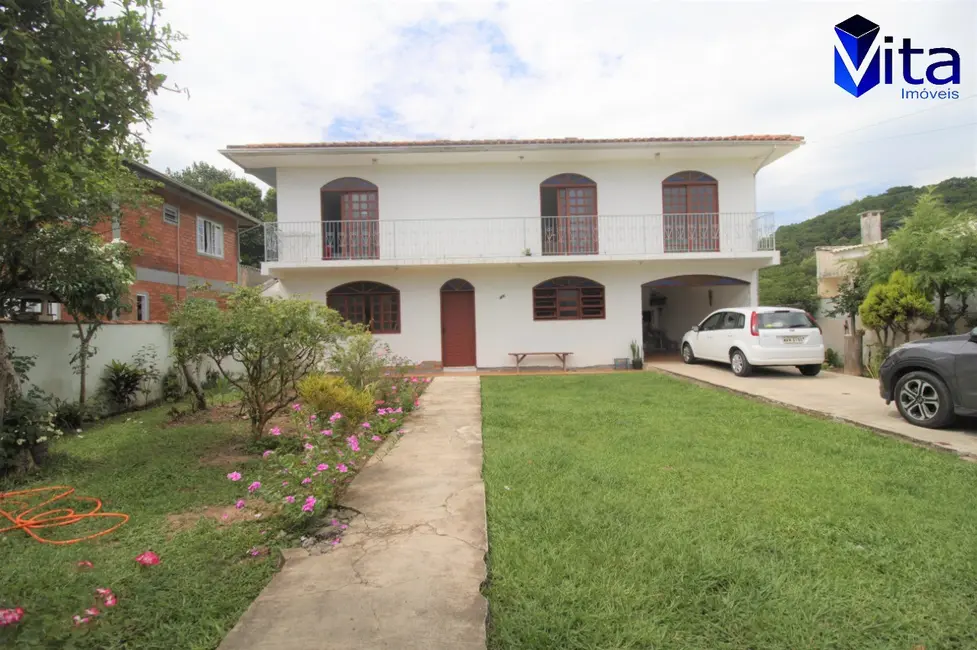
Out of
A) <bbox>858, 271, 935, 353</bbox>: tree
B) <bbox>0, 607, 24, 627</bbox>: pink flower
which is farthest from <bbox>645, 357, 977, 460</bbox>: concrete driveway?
<bbox>0, 607, 24, 627</bbox>: pink flower

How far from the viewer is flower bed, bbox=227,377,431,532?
3.37m

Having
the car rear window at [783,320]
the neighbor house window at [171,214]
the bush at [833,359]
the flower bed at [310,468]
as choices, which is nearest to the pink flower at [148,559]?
the flower bed at [310,468]

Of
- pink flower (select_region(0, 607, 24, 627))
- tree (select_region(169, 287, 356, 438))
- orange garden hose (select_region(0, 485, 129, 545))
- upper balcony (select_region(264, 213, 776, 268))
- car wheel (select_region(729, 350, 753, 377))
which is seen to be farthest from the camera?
upper balcony (select_region(264, 213, 776, 268))

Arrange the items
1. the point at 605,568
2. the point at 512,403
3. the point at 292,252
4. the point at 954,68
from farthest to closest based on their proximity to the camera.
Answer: the point at 292,252
the point at 954,68
the point at 512,403
the point at 605,568

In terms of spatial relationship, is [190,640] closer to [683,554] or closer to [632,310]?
[683,554]

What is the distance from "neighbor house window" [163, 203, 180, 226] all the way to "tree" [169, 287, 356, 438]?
425 inches

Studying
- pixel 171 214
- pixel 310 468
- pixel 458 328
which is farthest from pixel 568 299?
pixel 171 214

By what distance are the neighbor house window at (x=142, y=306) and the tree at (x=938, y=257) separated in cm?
1821

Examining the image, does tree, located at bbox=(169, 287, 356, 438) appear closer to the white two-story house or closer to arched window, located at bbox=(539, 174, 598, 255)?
the white two-story house

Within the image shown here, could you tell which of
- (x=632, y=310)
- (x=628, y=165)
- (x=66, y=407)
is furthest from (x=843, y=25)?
(x=66, y=407)

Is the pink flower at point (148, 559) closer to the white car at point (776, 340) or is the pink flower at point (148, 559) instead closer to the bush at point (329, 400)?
the bush at point (329, 400)

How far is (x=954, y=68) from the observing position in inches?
355

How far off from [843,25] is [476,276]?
913cm

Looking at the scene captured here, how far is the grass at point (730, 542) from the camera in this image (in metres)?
2.21
